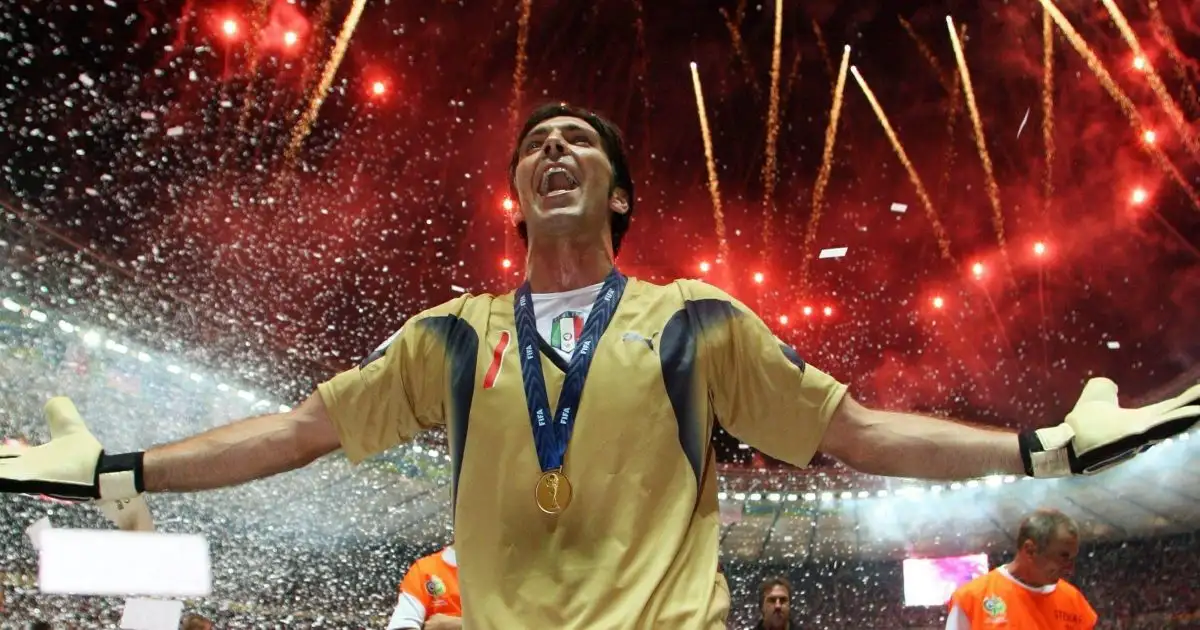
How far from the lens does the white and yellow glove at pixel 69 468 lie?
5.97 ft

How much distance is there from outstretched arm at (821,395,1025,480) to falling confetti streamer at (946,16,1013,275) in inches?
629

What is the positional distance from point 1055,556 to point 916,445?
345cm

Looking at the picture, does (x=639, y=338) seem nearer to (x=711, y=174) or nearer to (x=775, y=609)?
(x=775, y=609)

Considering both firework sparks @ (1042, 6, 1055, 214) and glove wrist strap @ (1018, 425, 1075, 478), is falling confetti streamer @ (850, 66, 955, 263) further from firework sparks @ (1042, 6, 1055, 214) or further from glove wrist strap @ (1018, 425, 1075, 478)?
glove wrist strap @ (1018, 425, 1075, 478)

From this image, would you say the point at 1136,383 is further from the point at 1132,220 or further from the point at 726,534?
the point at 726,534

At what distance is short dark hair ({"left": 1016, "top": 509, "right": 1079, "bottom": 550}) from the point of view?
4789 mm

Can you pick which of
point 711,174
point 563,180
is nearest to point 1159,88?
point 711,174

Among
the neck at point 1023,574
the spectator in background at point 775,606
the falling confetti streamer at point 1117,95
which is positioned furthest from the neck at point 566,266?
the falling confetti streamer at point 1117,95

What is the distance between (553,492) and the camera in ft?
5.86

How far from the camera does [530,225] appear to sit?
7.31 feet

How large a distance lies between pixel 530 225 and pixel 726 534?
28371mm

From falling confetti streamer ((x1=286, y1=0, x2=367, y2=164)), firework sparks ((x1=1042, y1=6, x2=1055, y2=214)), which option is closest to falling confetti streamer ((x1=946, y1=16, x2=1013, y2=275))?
firework sparks ((x1=1042, y1=6, x2=1055, y2=214))

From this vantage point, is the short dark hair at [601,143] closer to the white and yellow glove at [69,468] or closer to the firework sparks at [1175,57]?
the white and yellow glove at [69,468]

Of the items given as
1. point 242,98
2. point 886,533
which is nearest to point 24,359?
point 242,98
